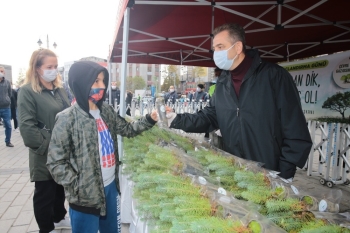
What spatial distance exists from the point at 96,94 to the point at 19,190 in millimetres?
3323

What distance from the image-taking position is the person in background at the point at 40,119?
2.23 meters

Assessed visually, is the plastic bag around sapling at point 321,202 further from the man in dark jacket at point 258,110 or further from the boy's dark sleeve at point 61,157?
the boy's dark sleeve at point 61,157

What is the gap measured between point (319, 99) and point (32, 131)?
5.47 metres

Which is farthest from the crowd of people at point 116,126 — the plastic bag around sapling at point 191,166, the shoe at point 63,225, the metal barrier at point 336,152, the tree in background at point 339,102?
the tree in background at point 339,102

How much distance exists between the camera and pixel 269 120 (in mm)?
1827

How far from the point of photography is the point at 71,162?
67.4 inches

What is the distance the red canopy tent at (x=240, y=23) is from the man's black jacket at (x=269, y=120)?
1402 millimetres

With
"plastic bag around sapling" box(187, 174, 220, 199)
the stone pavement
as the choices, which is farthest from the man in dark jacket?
the stone pavement

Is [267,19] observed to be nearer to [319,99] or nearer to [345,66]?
[345,66]

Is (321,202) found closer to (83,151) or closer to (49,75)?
(83,151)

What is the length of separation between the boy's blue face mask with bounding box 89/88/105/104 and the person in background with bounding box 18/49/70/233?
2.61 feet

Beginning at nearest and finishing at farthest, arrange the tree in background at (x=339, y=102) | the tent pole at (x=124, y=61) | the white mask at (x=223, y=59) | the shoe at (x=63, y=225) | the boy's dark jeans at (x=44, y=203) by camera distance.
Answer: the white mask at (x=223, y=59) → the boy's dark jeans at (x=44, y=203) → the tent pole at (x=124, y=61) → the shoe at (x=63, y=225) → the tree in background at (x=339, y=102)

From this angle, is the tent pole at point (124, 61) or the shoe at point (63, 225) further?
the shoe at point (63, 225)

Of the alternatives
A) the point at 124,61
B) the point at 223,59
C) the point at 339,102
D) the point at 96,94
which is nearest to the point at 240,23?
the point at 339,102
